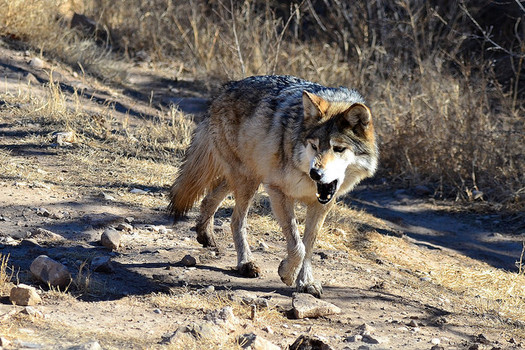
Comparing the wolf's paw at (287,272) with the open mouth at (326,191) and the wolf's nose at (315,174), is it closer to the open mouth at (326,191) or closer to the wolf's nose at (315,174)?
the open mouth at (326,191)

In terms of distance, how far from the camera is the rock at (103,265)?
492 centimetres

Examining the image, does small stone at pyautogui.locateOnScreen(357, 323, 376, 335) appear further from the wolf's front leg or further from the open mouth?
the open mouth

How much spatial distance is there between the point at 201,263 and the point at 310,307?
3.88 feet

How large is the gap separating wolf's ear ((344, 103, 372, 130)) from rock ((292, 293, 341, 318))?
125cm

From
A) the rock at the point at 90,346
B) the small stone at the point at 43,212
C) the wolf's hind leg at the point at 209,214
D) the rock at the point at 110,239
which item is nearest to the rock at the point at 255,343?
the rock at the point at 90,346

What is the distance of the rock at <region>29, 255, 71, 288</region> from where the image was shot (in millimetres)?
4500

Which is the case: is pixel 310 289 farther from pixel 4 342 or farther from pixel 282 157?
pixel 4 342

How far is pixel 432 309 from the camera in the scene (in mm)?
5254

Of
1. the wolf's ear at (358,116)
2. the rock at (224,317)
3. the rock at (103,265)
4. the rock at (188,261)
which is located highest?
the wolf's ear at (358,116)

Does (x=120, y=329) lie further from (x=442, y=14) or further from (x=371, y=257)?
(x=442, y=14)

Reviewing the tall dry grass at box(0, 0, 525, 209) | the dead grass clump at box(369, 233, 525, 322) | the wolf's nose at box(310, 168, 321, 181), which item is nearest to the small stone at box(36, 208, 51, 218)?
the wolf's nose at box(310, 168, 321, 181)

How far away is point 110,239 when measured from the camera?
539cm

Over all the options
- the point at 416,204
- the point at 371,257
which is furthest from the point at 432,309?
the point at 416,204

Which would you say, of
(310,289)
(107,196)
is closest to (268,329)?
(310,289)
